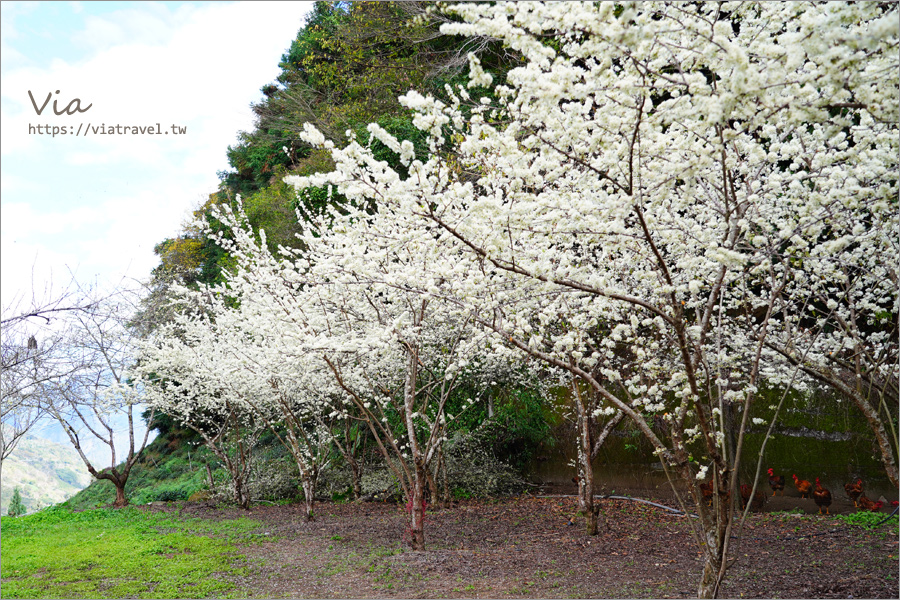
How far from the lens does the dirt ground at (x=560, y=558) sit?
4.32m

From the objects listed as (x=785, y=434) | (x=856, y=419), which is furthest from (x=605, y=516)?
(x=856, y=419)

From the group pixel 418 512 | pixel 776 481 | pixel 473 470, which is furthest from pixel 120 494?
pixel 776 481

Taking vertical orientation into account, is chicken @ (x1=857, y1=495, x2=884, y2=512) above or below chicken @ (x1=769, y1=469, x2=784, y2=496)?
below

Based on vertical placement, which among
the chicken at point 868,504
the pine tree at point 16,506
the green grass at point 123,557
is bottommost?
the pine tree at point 16,506

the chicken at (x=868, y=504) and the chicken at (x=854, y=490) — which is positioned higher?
the chicken at (x=854, y=490)

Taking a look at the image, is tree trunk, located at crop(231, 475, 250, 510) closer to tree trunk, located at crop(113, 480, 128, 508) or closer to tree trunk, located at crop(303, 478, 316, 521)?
tree trunk, located at crop(303, 478, 316, 521)

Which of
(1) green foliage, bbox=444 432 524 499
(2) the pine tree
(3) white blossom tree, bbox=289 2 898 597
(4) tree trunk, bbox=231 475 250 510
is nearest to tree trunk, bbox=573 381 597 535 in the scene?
(3) white blossom tree, bbox=289 2 898 597

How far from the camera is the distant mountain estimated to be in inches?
494

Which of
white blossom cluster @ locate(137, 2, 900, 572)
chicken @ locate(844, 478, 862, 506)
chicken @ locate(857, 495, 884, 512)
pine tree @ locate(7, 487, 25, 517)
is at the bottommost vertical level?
pine tree @ locate(7, 487, 25, 517)

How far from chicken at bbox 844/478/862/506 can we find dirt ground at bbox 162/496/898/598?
0.44 meters

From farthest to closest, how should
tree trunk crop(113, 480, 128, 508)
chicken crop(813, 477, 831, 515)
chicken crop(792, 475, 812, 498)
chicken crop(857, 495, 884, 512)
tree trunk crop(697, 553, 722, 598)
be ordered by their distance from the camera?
1. tree trunk crop(113, 480, 128, 508)
2. chicken crop(792, 475, 812, 498)
3. chicken crop(813, 477, 831, 515)
4. chicken crop(857, 495, 884, 512)
5. tree trunk crop(697, 553, 722, 598)

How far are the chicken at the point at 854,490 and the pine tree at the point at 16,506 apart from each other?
565 inches

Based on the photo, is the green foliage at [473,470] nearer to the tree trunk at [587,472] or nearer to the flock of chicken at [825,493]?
the tree trunk at [587,472]

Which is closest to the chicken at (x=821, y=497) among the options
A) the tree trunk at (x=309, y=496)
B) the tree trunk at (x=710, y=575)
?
the tree trunk at (x=710, y=575)
